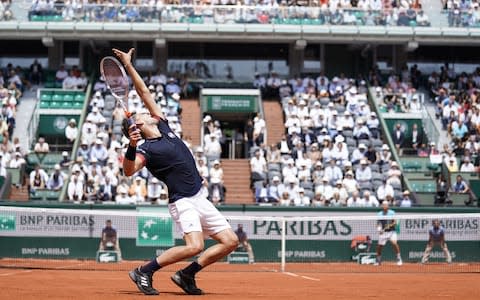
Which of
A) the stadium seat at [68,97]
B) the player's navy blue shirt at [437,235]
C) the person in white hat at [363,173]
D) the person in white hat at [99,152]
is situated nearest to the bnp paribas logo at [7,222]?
the person in white hat at [99,152]

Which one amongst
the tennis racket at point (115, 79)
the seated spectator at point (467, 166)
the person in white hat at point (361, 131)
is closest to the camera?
the tennis racket at point (115, 79)

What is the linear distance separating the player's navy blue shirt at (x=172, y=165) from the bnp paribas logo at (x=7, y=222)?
15.3 metres

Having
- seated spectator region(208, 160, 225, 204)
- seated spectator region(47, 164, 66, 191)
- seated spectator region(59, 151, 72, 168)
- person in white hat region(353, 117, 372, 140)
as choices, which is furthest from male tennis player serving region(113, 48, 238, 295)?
person in white hat region(353, 117, 372, 140)

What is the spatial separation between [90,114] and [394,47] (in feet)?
44.3

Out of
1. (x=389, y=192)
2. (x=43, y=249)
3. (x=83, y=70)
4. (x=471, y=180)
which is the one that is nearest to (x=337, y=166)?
(x=389, y=192)

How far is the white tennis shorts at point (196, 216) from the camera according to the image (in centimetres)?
1035

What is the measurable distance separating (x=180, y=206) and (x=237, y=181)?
20246 millimetres

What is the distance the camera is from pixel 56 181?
28.5m

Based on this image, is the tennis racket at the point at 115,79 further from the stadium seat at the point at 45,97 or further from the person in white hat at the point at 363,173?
the stadium seat at the point at 45,97

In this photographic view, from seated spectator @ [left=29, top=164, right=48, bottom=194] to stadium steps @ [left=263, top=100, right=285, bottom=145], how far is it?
817 cm

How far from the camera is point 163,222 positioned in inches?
958

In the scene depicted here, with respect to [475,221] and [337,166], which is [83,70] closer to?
[337,166]

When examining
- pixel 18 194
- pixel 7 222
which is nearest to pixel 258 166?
pixel 18 194

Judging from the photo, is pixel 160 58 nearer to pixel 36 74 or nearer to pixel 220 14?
pixel 220 14
